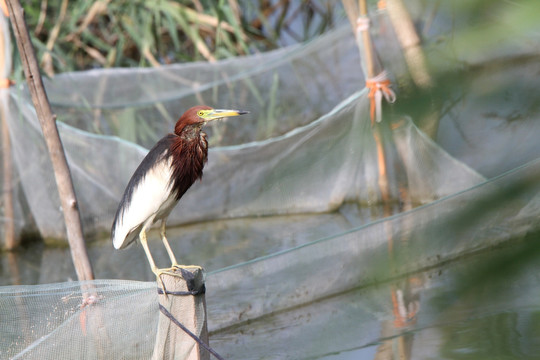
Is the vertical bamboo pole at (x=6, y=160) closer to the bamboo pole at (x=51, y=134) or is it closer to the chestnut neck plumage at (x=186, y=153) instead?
the bamboo pole at (x=51, y=134)

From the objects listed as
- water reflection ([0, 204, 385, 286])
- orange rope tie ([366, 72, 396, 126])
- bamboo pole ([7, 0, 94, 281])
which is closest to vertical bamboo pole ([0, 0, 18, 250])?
water reflection ([0, 204, 385, 286])

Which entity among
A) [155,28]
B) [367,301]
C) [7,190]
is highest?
[155,28]

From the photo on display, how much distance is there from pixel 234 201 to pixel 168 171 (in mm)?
1914

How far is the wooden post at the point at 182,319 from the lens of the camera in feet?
5.59

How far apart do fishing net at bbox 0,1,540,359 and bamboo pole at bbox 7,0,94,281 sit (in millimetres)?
501

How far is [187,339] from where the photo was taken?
1728 mm

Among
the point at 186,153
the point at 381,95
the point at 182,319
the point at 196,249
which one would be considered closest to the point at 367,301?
the point at 186,153

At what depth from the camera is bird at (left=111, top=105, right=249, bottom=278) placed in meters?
2.09

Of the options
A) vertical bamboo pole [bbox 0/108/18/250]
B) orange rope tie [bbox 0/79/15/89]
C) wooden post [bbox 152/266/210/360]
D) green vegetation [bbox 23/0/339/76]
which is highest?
green vegetation [bbox 23/0/339/76]

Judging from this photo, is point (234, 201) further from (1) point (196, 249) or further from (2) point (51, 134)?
(2) point (51, 134)

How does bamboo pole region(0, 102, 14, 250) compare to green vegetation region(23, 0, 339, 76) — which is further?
green vegetation region(23, 0, 339, 76)

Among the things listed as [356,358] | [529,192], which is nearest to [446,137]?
[529,192]

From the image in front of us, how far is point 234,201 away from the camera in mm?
3998

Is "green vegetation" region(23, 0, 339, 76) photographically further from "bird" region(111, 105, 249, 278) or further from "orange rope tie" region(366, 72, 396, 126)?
"orange rope tie" region(366, 72, 396, 126)
